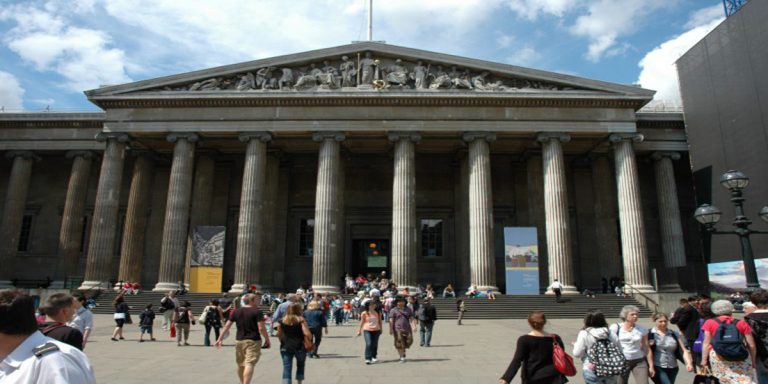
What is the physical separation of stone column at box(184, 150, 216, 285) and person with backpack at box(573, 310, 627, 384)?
2802 centimetres

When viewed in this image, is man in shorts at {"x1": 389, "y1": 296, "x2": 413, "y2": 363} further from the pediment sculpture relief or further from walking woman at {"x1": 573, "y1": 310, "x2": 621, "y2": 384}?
the pediment sculpture relief

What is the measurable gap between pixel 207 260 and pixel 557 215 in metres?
18.1

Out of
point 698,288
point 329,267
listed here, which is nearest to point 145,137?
point 329,267

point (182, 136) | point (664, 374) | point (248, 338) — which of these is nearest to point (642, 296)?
point (664, 374)

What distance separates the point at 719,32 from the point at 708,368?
25.9m

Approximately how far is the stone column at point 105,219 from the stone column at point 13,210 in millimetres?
7645

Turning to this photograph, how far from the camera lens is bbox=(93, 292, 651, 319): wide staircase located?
2397 cm

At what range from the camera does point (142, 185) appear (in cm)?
3108

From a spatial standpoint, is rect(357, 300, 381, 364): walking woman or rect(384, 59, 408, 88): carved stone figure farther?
rect(384, 59, 408, 88): carved stone figure

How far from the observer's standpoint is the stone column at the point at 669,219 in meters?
30.5

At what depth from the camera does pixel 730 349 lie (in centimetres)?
592

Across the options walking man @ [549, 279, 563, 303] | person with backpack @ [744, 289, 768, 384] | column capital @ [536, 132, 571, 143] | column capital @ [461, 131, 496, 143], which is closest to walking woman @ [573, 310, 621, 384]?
person with backpack @ [744, 289, 768, 384]

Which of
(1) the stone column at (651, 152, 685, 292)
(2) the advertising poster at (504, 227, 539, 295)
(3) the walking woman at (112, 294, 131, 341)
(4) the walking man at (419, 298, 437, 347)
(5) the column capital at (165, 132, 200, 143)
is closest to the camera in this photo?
(4) the walking man at (419, 298, 437, 347)

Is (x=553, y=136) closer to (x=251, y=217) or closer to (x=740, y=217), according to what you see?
(x=251, y=217)
